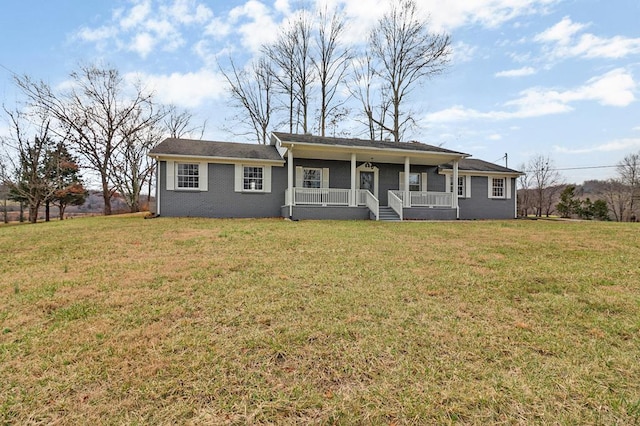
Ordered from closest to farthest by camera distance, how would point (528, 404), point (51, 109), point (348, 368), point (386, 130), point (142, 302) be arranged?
point (528, 404)
point (348, 368)
point (142, 302)
point (51, 109)
point (386, 130)

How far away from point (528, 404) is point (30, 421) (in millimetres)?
3109

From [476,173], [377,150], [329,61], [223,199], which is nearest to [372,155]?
[377,150]

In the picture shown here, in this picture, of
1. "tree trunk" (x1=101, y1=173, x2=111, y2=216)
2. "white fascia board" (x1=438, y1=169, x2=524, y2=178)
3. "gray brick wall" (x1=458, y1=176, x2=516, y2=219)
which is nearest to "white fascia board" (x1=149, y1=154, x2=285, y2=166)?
"white fascia board" (x1=438, y1=169, x2=524, y2=178)

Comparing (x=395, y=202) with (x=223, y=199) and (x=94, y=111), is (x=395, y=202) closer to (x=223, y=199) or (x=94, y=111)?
(x=223, y=199)

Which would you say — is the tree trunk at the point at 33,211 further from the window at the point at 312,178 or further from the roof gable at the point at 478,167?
the roof gable at the point at 478,167

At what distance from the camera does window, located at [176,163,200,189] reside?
13.7 metres

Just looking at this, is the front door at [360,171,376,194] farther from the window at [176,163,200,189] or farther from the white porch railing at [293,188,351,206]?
the window at [176,163,200,189]

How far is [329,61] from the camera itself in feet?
81.5

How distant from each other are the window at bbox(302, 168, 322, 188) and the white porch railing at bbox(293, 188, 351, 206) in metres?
1.64

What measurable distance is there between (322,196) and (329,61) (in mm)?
15957

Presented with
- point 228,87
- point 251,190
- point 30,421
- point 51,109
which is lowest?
point 30,421

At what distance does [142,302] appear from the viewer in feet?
12.0

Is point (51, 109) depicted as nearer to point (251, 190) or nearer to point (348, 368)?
point (251, 190)

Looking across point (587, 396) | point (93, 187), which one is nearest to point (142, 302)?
point (587, 396)
